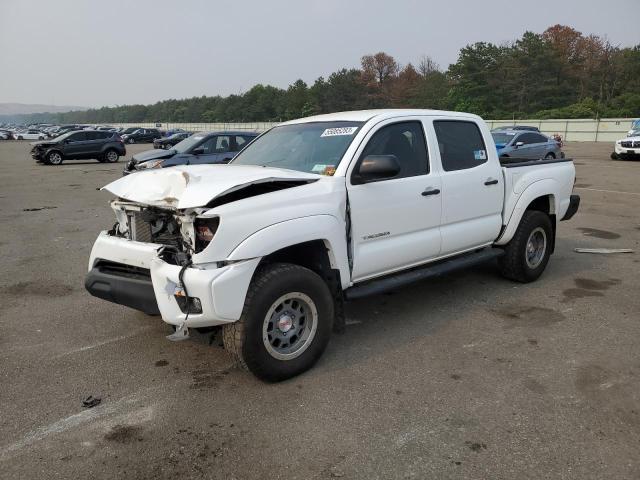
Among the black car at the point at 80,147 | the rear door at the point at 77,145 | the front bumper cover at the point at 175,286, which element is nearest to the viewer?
the front bumper cover at the point at 175,286

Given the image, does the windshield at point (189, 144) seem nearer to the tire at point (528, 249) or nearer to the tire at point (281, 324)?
the tire at point (528, 249)

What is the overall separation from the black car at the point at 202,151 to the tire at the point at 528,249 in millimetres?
9573

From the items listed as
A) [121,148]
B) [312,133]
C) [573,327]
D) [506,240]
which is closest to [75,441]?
[312,133]

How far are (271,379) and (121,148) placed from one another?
Result: 2576 centimetres

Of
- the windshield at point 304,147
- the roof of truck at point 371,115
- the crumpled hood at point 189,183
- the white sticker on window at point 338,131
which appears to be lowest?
the crumpled hood at point 189,183

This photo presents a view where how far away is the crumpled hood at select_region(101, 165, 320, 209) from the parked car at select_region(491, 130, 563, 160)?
15.3 metres

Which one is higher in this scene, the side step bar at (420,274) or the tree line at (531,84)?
the tree line at (531,84)

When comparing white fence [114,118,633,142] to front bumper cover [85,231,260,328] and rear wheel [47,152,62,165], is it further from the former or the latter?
front bumper cover [85,231,260,328]

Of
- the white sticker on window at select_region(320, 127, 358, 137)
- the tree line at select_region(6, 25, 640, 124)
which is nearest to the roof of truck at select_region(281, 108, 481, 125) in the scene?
the white sticker on window at select_region(320, 127, 358, 137)

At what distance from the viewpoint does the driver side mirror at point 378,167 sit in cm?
387

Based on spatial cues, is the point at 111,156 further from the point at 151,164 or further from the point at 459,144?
the point at 459,144

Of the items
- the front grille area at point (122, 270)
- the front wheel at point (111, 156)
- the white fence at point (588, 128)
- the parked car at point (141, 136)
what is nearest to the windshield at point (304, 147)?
the front grille area at point (122, 270)

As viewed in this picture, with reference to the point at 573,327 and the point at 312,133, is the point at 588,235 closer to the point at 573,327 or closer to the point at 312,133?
the point at 573,327

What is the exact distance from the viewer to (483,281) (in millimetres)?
6062
